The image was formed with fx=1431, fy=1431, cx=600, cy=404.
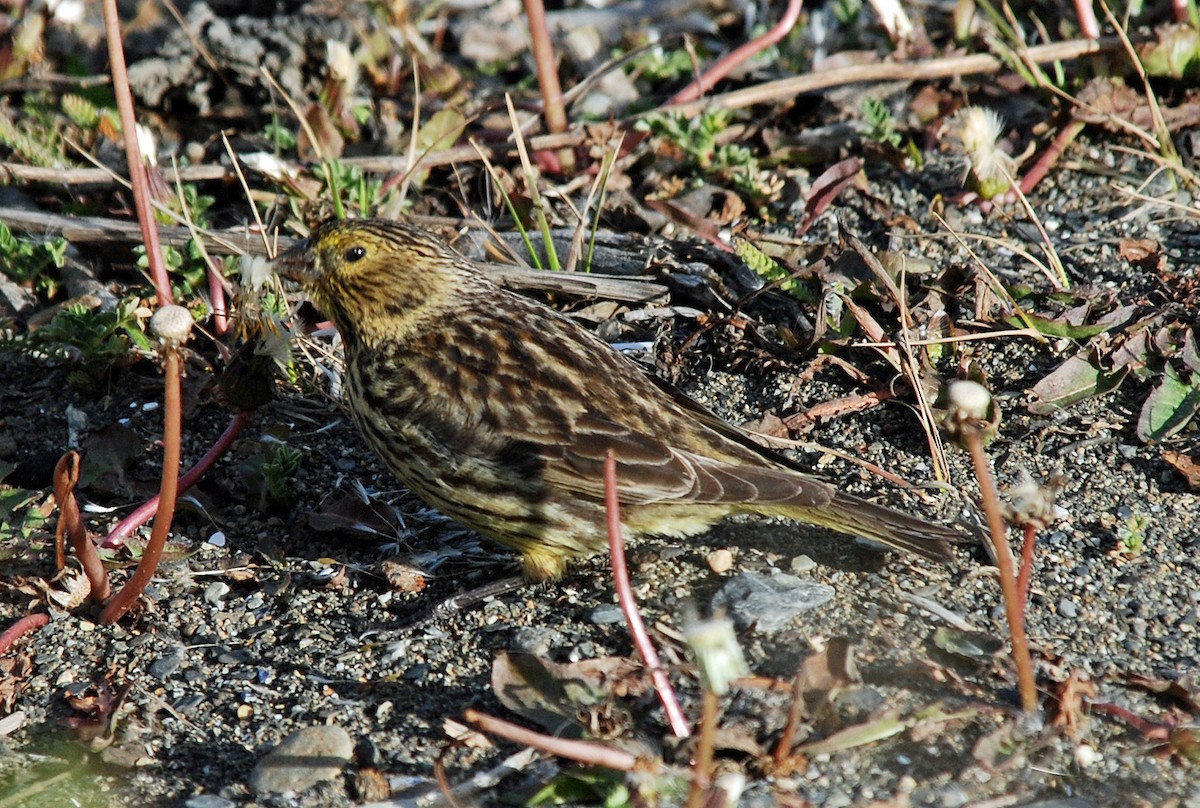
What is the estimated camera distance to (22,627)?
439 centimetres

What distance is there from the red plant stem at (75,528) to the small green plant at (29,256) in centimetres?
194

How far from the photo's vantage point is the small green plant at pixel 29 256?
6.11 meters

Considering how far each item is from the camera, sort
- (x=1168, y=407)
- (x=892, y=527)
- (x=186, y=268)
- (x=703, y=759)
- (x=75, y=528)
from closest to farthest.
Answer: (x=703, y=759) → (x=75, y=528) → (x=892, y=527) → (x=1168, y=407) → (x=186, y=268)

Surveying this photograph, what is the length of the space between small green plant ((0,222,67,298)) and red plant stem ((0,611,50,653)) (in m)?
2.13

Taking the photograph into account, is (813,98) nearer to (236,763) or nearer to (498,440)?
(498,440)

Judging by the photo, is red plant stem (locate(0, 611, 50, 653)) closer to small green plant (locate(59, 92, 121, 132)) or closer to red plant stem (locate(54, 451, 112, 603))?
red plant stem (locate(54, 451, 112, 603))

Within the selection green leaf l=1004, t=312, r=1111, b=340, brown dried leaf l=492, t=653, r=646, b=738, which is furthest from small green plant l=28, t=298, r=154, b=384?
green leaf l=1004, t=312, r=1111, b=340

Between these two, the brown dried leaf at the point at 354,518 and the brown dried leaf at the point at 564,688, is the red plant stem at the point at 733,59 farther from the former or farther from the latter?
the brown dried leaf at the point at 564,688

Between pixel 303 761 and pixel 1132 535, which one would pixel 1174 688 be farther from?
pixel 303 761

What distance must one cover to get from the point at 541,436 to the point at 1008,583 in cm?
168

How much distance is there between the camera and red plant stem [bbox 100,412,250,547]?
4732 millimetres

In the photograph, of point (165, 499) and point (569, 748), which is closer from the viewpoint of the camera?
point (569, 748)

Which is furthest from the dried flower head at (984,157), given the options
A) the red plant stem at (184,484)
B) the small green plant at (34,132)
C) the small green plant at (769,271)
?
the small green plant at (34,132)

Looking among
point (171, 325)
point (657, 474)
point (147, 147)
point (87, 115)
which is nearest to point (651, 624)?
point (657, 474)
